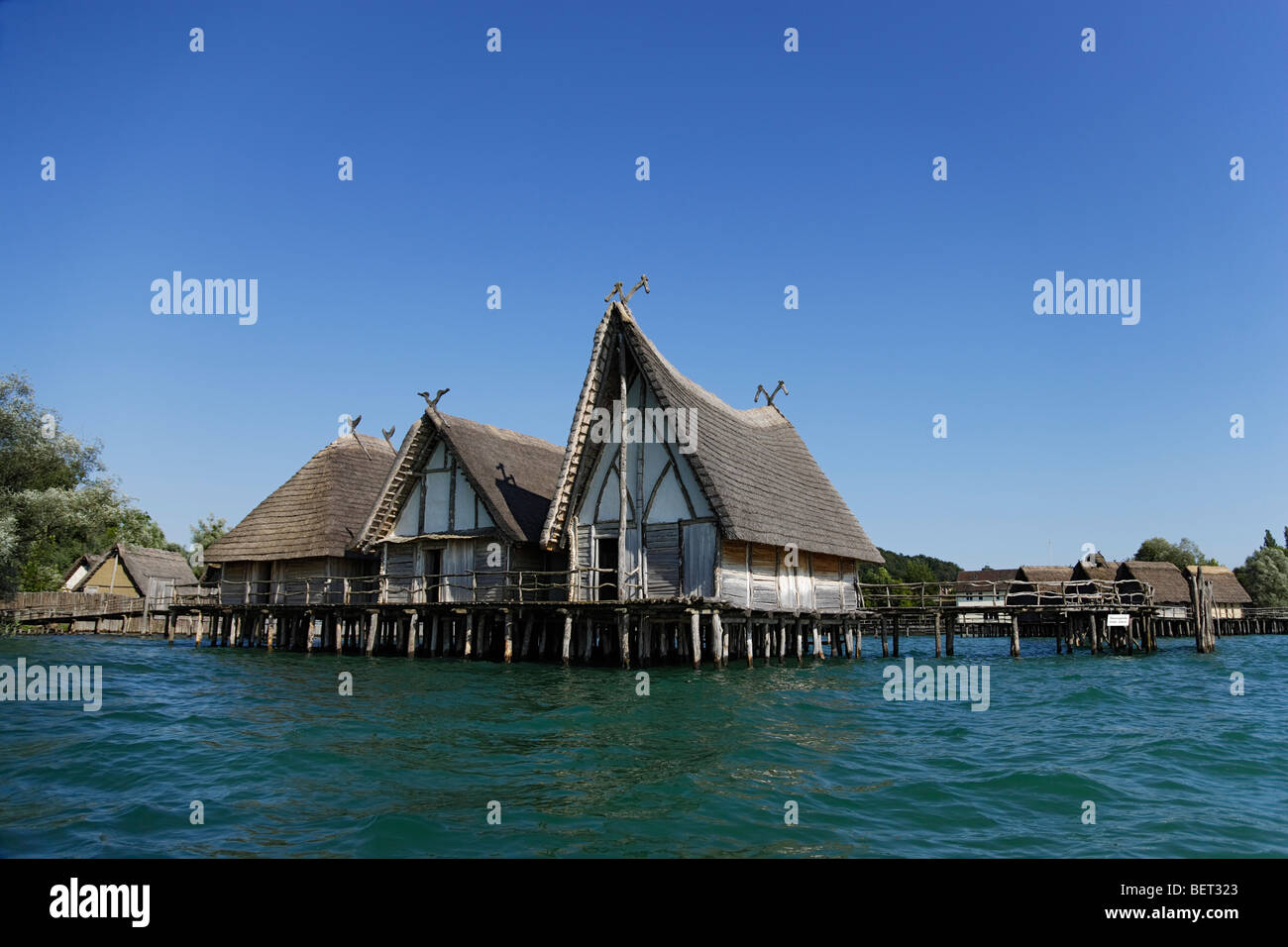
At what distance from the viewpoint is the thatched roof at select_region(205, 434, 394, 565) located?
33.1 meters

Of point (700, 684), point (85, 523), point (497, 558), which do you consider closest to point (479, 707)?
point (700, 684)

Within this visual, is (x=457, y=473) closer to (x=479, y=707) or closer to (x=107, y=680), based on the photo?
(x=107, y=680)

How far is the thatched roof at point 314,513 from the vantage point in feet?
108

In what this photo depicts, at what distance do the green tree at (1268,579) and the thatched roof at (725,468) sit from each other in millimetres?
66300

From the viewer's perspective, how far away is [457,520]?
29828mm

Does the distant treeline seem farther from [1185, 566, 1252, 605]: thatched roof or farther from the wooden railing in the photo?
the wooden railing

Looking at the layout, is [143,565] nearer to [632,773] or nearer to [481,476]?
[481,476]

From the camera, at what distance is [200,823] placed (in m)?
8.41

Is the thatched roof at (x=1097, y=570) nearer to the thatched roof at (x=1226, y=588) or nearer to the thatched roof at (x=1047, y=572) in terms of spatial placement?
the thatched roof at (x=1047, y=572)

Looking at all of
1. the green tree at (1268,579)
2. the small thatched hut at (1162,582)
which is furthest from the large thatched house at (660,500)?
the green tree at (1268,579)

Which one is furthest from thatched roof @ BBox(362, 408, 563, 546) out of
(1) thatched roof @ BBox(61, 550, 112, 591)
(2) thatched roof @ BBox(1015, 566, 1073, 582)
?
(2) thatched roof @ BBox(1015, 566, 1073, 582)
